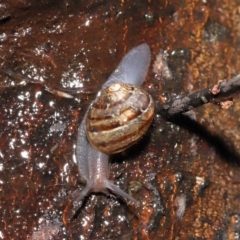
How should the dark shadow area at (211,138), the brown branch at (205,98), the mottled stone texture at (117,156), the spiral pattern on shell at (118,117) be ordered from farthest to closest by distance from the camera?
the dark shadow area at (211,138)
the mottled stone texture at (117,156)
the spiral pattern on shell at (118,117)
the brown branch at (205,98)

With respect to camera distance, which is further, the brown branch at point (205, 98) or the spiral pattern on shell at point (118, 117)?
the spiral pattern on shell at point (118, 117)

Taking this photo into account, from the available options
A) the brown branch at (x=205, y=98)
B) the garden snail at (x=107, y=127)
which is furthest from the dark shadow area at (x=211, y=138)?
the garden snail at (x=107, y=127)

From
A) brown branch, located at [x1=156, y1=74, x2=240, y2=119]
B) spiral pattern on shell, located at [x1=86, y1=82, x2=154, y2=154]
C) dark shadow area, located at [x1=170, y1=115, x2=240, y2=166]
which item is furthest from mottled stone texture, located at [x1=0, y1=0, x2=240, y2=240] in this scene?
spiral pattern on shell, located at [x1=86, y1=82, x2=154, y2=154]

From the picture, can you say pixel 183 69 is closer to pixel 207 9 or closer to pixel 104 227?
pixel 207 9

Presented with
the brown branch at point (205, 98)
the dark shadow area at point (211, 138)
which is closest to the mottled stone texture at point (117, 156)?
the dark shadow area at point (211, 138)

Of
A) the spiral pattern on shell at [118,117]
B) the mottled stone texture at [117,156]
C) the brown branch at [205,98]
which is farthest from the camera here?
the mottled stone texture at [117,156]

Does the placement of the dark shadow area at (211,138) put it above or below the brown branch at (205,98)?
below

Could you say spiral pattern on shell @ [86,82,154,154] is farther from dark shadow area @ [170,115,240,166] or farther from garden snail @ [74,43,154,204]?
dark shadow area @ [170,115,240,166]

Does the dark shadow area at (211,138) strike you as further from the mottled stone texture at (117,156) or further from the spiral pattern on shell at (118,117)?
the spiral pattern on shell at (118,117)
